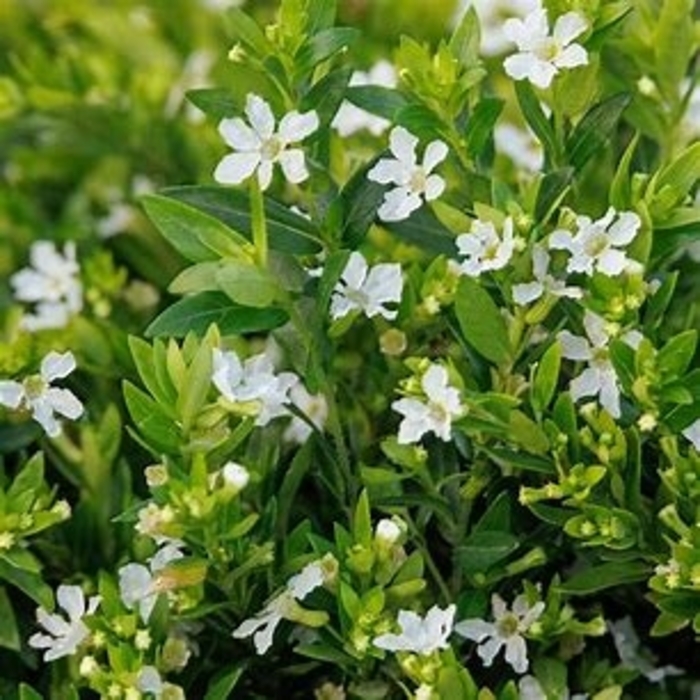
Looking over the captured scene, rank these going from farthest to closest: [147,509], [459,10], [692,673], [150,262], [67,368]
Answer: [459,10] → [150,262] → [692,673] → [67,368] → [147,509]

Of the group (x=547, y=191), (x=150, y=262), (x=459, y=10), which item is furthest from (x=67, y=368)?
(x=459, y=10)

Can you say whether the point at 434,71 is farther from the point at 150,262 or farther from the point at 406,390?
the point at 150,262

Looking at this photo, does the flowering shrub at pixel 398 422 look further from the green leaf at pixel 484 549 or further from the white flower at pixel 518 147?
the white flower at pixel 518 147

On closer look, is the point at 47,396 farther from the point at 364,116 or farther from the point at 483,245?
the point at 364,116

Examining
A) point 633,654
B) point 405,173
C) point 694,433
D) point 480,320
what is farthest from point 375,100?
point 633,654

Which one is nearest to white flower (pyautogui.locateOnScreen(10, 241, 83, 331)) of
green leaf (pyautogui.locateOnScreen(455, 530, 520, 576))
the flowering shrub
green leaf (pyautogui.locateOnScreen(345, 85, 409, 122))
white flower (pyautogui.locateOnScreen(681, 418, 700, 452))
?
the flowering shrub

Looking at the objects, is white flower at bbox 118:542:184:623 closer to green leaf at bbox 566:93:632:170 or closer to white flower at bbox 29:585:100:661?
white flower at bbox 29:585:100:661

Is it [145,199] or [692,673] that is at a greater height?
[145,199]
